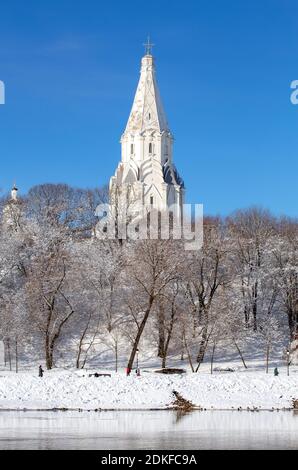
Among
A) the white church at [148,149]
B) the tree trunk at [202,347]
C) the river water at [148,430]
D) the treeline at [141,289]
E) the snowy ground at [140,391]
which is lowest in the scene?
the river water at [148,430]

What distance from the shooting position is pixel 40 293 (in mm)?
60219

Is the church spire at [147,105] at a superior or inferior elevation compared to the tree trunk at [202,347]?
superior

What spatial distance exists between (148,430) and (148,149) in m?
86.7

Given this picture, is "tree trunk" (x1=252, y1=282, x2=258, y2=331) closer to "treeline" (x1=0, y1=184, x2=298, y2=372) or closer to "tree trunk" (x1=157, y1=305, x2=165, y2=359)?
"treeline" (x1=0, y1=184, x2=298, y2=372)

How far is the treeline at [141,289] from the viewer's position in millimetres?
60469

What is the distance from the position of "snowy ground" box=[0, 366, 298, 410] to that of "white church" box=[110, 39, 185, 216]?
6488 cm

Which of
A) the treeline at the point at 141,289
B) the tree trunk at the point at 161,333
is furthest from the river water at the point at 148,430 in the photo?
the tree trunk at the point at 161,333

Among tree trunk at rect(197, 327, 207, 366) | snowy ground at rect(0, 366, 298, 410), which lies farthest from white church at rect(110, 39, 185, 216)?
snowy ground at rect(0, 366, 298, 410)

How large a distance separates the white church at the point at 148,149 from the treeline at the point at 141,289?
34272 millimetres

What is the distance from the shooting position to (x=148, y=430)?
35344mm

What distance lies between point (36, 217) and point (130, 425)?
47010 mm

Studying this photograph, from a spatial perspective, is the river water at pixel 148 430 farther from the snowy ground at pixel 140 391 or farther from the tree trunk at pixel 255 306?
the tree trunk at pixel 255 306

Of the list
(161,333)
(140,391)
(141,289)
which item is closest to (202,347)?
(161,333)
